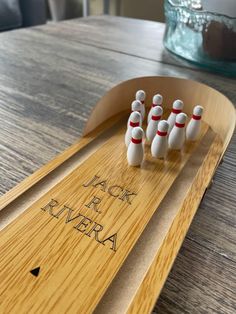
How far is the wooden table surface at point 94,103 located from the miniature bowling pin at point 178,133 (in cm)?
10

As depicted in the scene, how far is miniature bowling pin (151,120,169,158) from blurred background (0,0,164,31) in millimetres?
2016

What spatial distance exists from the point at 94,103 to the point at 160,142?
304 millimetres

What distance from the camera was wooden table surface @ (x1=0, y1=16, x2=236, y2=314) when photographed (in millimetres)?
402

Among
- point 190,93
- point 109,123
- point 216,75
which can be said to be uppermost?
point 216,75

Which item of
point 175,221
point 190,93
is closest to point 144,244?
point 175,221

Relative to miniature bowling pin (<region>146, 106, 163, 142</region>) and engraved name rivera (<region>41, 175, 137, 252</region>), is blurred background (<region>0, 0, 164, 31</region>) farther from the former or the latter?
engraved name rivera (<region>41, 175, 137, 252</region>)

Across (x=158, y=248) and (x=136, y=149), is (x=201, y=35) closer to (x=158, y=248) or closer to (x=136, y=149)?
(x=136, y=149)

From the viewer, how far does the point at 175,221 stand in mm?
460

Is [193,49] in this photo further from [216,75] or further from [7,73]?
[7,73]

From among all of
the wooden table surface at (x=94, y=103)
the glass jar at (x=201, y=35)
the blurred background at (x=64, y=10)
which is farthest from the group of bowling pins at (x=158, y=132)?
the blurred background at (x=64, y=10)

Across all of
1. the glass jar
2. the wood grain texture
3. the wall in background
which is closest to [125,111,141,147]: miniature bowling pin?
the wood grain texture

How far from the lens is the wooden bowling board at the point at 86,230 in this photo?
361mm

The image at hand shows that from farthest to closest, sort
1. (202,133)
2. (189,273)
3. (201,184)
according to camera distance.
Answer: (202,133) < (201,184) < (189,273)

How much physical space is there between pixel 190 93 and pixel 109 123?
0.82 ft
